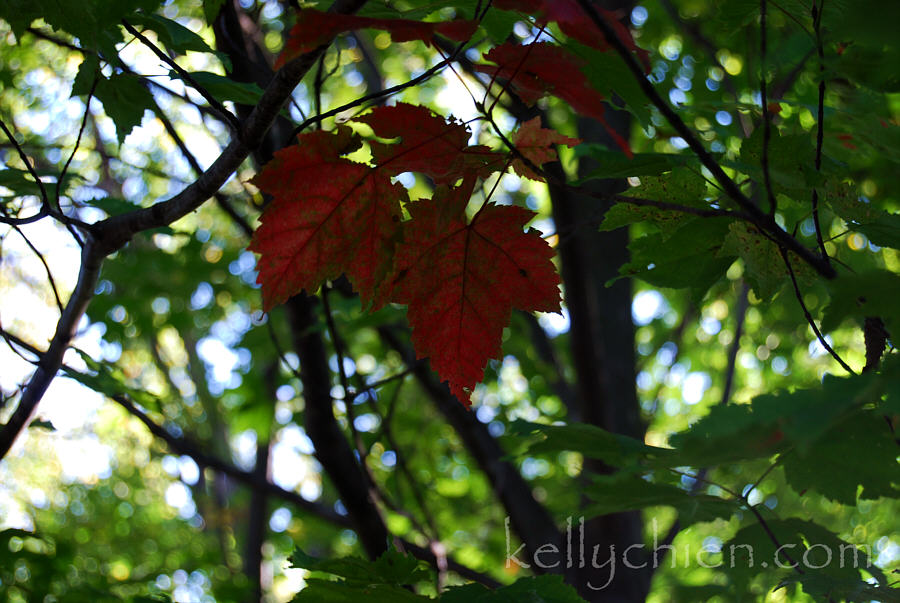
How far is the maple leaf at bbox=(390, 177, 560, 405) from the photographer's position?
100cm

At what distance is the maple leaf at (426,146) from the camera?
3.02ft

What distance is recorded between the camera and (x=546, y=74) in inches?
33.2

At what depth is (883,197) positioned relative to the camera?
11.4ft

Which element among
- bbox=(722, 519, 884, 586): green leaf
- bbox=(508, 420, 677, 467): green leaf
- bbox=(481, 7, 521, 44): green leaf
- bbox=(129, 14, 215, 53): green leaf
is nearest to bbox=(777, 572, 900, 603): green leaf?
bbox=(722, 519, 884, 586): green leaf

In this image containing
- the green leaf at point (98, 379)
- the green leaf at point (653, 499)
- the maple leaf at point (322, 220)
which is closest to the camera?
the maple leaf at point (322, 220)

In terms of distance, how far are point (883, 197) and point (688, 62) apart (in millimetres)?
1206

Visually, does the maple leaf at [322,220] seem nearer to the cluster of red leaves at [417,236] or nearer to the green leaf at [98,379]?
the cluster of red leaves at [417,236]

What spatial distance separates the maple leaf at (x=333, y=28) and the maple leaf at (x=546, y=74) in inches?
4.2

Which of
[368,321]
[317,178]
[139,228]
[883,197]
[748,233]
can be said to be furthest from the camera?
[883,197]

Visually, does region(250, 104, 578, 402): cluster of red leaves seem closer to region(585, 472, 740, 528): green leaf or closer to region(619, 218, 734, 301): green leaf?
region(619, 218, 734, 301): green leaf

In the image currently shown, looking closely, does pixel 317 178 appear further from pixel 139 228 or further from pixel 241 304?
pixel 241 304

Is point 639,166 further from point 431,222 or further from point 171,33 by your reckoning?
point 171,33

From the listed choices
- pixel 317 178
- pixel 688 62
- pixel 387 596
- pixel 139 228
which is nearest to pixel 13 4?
pixel 139 228

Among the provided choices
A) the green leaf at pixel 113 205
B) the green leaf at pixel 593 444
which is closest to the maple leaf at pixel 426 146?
the green leaf at pixel 593 444
